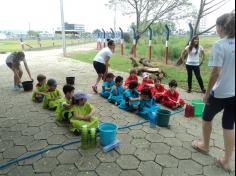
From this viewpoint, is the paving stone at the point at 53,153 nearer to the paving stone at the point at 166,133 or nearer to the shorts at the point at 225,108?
the paving stone at the point at 166,133

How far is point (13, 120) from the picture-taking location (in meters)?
4.49

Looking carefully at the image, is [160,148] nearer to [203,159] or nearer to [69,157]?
[203,159]

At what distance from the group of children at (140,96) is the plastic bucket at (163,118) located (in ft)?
0.89

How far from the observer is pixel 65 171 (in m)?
2.91

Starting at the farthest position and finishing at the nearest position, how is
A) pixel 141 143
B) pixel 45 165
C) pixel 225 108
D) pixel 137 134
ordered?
pixel 137 134 → pixel 141 143 → pixel 45 165 → pixel 225 108

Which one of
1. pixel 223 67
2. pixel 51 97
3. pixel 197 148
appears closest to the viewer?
pixel 223 67

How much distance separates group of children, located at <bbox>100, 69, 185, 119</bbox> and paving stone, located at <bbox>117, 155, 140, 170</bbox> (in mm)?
1425

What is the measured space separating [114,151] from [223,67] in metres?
1.92

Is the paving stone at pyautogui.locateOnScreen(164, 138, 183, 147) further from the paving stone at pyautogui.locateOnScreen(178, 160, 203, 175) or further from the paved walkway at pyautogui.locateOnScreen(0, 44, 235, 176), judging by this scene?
the paving stone at pyautogui.locateOnScreen(178, 160, 203, 175)

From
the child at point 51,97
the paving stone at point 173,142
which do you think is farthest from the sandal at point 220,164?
the child at point 51,97

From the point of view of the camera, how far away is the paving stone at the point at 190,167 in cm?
295

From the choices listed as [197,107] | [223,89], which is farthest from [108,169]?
[197,107]

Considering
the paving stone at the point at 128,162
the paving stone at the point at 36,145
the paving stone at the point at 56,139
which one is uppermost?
the paving stone at the point at 56,139

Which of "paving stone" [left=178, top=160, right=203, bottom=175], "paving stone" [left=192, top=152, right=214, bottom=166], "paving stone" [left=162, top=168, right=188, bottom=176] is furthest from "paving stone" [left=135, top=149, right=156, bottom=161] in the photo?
"paving stone" [left=192, top=152, right=214, bottom=166]
